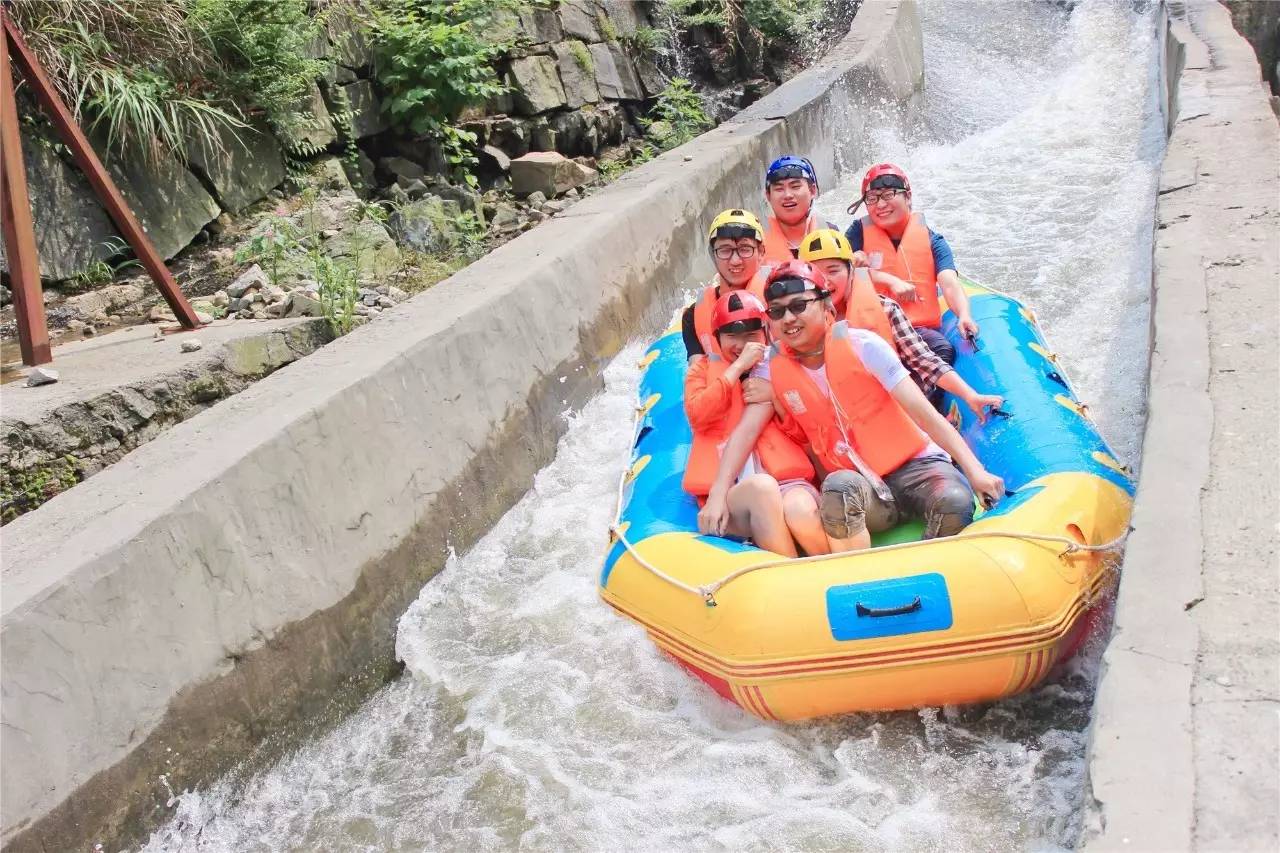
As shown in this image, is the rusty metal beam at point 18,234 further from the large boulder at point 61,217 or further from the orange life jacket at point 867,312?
the orange life jacket at point 867,312

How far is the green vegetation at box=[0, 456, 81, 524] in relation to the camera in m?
3.72

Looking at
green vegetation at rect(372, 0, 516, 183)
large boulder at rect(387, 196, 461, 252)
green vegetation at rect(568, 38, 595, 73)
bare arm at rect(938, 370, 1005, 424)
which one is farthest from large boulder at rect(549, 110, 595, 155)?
bare arm at rect(938, 370, 1005, 424)

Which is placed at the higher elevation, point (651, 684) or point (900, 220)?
point (900, 220)

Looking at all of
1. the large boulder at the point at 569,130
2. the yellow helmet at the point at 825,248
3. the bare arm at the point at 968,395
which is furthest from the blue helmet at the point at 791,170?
the large boulder at the point at 569,130

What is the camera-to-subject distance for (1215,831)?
2.09 metres

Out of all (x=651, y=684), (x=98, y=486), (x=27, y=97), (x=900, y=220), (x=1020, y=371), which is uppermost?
(x=27, y=97)

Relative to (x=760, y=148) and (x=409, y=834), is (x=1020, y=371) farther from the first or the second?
(x=760, y=148)

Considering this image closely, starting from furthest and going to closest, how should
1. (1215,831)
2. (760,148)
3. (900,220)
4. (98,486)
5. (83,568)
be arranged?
(760,148), (900,220), (98,486), (83,568), (1215,831)

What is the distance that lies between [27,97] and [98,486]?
2.76 meters

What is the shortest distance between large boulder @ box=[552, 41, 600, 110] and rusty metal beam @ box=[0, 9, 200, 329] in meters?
4.77

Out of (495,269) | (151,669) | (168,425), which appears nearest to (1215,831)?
(151,669)

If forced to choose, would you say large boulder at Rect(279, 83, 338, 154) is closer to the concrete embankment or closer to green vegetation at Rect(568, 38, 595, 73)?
green vegetation at Rect(568, 38, 595, 73)

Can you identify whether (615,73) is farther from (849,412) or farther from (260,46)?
(849,412)

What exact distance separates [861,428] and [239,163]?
4.29 m
